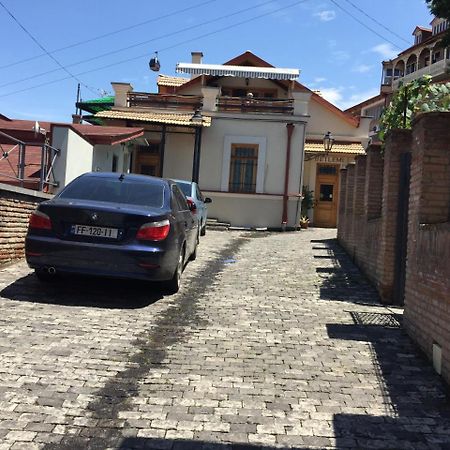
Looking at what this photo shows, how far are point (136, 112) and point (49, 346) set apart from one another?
18.3 meters

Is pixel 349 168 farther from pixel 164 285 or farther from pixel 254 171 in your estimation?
pixel 254 171

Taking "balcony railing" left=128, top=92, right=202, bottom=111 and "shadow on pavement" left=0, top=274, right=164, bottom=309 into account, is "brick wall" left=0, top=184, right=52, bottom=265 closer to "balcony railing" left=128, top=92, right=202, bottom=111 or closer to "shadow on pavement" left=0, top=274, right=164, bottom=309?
"shadow on pavement" left=0, top=274, right=164, bottom=309

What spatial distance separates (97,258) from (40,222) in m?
0.82

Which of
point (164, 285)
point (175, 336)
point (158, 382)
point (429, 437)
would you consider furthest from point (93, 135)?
point (429, 437)

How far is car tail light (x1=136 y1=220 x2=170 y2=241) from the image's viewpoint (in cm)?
598

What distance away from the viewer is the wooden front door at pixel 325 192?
24.0 metres

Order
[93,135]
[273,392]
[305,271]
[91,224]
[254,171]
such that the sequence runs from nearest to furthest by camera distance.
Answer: [273,392] → [91,224] → [305,271] → [93,135] → [254,171]

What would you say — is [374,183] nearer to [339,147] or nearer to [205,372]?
[205,372]

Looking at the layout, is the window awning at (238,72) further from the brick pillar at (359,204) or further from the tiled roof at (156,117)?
the brick pillar at (359,204)

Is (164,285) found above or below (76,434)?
above

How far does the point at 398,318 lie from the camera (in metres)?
6.20

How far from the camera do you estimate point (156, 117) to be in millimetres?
20922

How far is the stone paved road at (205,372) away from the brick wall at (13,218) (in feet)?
2.82

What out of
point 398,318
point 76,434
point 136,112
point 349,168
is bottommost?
point 76,434
